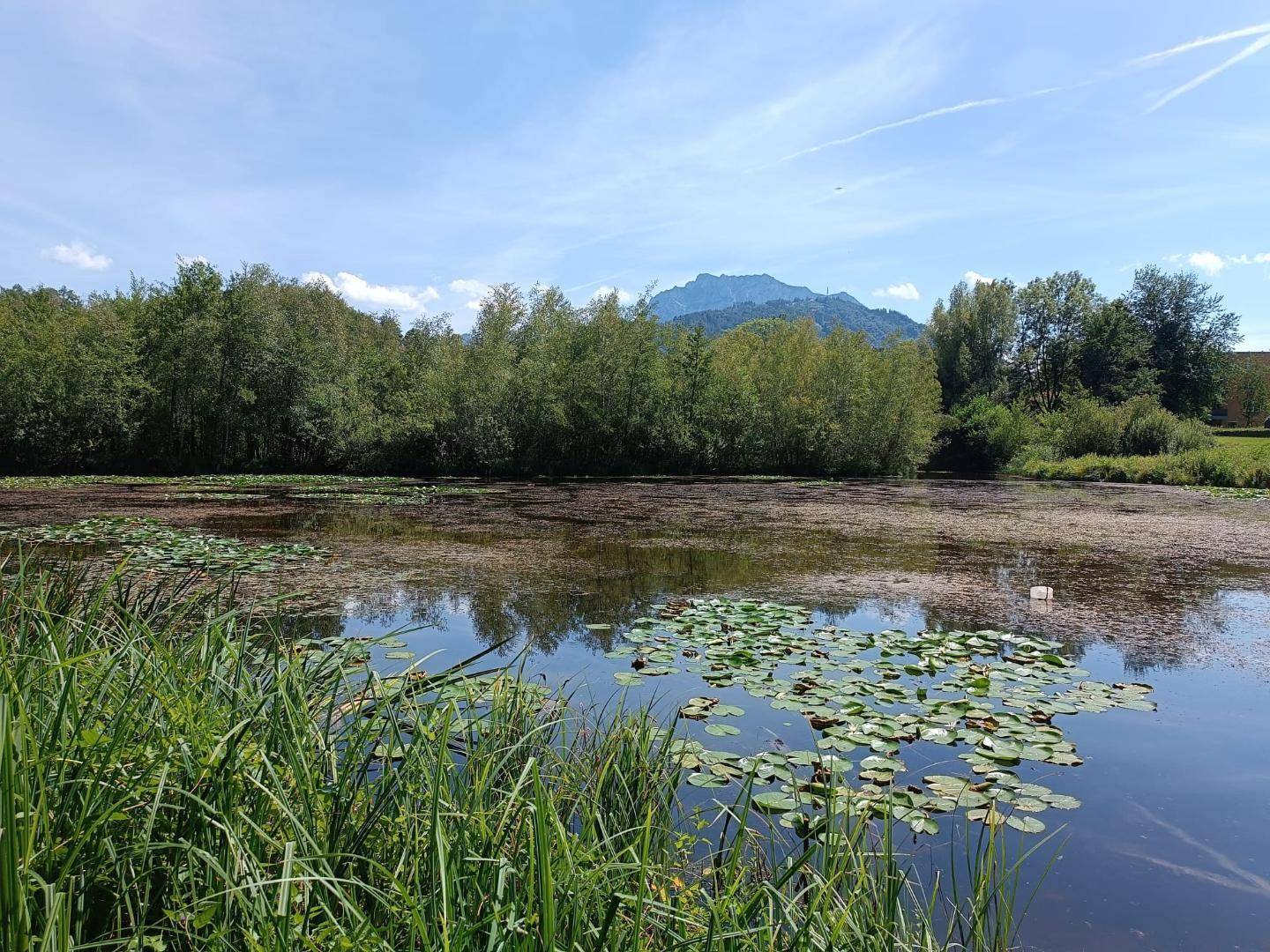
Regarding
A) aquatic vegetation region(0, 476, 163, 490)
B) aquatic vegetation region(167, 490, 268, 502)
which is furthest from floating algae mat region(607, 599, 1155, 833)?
aquatic vegetation region(0, 476, 163, 490)

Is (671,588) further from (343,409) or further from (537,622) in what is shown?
(343,409)

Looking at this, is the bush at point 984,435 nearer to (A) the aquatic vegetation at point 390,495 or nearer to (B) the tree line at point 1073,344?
(B) the tree line at point 1073,344

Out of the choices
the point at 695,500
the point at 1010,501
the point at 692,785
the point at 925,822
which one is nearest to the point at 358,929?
the point at 692,785

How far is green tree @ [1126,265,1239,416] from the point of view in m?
49.1

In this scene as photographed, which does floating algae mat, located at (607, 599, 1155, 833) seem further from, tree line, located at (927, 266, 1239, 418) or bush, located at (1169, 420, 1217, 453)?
tree line, located at (927, 266, 1239, 418)

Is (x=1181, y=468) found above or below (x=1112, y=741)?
above

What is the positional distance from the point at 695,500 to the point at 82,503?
14861mm

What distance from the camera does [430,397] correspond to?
108 ft

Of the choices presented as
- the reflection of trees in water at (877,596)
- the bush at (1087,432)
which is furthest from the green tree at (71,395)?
the bush at (1087,432)

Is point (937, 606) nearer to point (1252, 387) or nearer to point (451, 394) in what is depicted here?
point (451, 394)

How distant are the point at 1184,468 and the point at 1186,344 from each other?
95.3 ft

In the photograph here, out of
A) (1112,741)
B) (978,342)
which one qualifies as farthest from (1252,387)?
(1112,741)

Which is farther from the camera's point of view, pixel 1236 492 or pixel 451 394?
pixel 451 394

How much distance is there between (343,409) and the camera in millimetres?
33344
